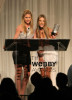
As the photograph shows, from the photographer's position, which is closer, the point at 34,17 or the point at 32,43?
the point at 32,43

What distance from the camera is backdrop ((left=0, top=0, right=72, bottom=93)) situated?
692 centimetres

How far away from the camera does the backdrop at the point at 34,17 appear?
22.7ft

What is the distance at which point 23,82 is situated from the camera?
12.8 ft

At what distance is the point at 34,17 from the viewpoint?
22.9 ft

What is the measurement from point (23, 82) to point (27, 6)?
344cm

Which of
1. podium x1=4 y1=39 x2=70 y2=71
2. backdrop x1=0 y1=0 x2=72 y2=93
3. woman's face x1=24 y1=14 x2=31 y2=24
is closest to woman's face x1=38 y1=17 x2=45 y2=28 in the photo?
woman's face x1=24 y1=14 x2=31 y2=24

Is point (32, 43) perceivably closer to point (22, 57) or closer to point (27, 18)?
point (22, 57)

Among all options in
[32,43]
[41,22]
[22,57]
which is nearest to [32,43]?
[32,43]

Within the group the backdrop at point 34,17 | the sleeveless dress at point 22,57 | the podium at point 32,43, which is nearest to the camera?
the podium at point 32,43

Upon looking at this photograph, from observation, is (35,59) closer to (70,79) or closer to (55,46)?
(55,46)

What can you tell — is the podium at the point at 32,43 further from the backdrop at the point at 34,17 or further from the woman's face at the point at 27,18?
the backdrop at the point at 34,17

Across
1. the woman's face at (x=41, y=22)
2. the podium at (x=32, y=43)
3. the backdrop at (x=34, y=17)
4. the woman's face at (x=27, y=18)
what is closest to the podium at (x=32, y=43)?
the podium at (x=32, y=43)

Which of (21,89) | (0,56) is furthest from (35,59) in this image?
(0,56)

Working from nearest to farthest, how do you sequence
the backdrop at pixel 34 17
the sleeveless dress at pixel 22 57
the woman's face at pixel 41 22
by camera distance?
1. the sleeveless dress at pixel 22 57
2. the woman's face at pixel 41 22
3. the backdrop at pixel 34 17
